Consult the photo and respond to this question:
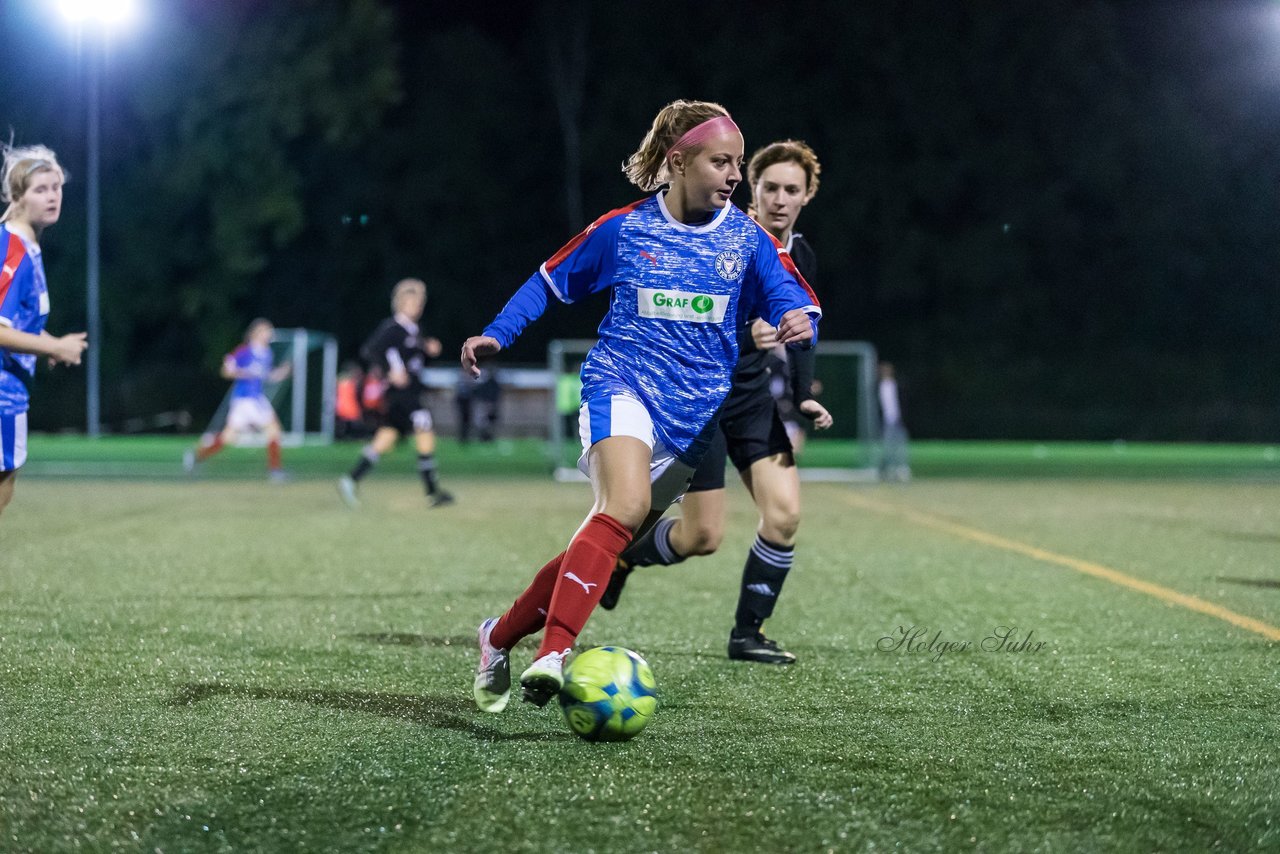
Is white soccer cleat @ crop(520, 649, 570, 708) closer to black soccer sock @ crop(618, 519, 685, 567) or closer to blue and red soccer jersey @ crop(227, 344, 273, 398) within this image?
black soccer sock @ crop(618, 519, 685, 567)

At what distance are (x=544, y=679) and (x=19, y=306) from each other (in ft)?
10.3

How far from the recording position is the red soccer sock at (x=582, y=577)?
439cm

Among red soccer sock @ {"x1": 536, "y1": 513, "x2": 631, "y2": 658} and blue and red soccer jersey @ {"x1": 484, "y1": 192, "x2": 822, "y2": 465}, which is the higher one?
blue and red soccer jersey @ {"x1": 484, "y1": 192, "x2": 822, "y2": 465}

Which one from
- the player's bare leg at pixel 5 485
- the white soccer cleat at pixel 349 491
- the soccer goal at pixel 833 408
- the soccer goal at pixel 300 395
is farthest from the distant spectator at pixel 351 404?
the player's bare leg at pixel 5 485

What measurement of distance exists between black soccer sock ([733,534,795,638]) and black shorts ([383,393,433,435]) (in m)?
8.68

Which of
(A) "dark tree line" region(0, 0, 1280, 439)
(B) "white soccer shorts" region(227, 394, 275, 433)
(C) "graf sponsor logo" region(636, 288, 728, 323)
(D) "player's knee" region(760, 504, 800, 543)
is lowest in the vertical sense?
(B) "white soccer shorts" region(227, 394, 275, 433)

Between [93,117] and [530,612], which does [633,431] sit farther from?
[93,117]

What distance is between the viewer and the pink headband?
477cm

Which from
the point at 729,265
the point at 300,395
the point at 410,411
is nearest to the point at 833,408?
the point at 410,411

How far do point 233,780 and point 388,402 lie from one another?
35.5ft

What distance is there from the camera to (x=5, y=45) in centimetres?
3931

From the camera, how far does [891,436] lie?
20938 millimetres

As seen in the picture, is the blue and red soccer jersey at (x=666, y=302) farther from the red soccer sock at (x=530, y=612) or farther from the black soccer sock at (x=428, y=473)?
the black soccer sock at (x=428, y=473)

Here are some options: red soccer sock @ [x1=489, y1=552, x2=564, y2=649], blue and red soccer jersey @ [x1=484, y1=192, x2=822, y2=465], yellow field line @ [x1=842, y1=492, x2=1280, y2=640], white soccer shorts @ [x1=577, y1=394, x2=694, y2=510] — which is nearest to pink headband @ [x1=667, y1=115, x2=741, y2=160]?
blue and red soccer jersey @ [x1=484, y1=192, x2=822, y2=465]
